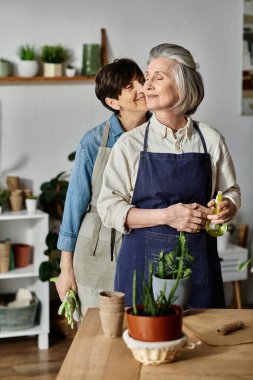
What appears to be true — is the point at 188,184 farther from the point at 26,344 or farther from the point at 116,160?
the point at 26,344

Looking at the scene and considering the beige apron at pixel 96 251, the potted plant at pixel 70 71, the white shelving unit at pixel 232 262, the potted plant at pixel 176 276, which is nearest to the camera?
the potted plant at pixel 176 276

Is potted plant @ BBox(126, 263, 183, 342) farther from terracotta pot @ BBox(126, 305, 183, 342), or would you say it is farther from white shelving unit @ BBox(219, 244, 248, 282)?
white shelving unit @ BBox(219, 244, 248, 282)

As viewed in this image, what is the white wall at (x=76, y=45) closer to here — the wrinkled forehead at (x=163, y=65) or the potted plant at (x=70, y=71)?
the potted plant at (x=70, y=71)

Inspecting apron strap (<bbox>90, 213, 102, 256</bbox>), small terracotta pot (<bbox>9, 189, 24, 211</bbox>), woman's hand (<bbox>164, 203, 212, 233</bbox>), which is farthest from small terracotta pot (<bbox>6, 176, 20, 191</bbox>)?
woman's hand (<bbox>164, 203, 212, 233</bbox>)

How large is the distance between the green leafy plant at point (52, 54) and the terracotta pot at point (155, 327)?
364cm

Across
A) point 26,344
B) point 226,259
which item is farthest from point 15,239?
point 226,259

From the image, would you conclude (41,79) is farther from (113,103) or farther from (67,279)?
(67,279)

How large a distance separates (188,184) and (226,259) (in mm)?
2970

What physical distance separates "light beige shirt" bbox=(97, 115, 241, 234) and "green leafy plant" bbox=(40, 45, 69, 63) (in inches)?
108

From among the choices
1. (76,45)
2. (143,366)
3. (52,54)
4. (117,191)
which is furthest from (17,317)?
(143,366)

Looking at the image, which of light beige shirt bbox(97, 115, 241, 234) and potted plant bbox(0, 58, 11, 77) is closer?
light beige shirt bbox(97, 115, 241, 234)

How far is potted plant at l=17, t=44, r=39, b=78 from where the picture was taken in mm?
5344

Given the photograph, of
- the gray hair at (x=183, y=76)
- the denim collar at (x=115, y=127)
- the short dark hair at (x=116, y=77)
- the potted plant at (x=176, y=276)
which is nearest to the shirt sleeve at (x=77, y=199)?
the denim collar at (x=115, y=127)

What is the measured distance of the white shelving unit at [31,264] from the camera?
534cm
